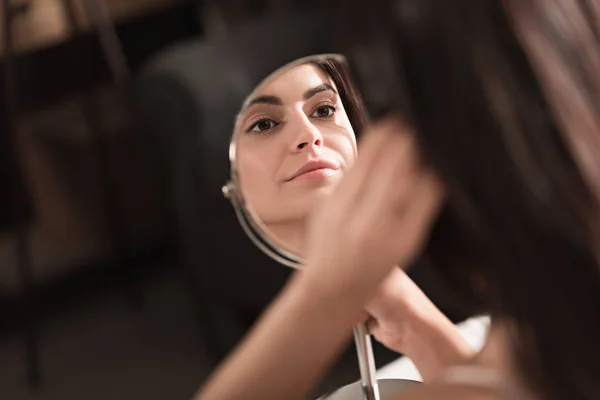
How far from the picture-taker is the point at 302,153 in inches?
22.2

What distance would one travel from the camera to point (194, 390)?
5.25ft

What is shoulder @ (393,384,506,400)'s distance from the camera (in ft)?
1.45

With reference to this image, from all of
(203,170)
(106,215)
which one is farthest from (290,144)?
(106,215)

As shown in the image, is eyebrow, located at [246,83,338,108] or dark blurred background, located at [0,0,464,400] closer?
eyebrow, located at [246,83,338,108]

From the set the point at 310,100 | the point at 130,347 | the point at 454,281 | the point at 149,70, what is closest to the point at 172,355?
the point at 130,347

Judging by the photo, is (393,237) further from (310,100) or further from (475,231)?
(310,100)

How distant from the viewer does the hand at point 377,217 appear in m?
0.39

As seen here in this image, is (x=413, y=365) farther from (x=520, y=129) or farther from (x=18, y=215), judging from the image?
(x=18, y=215)

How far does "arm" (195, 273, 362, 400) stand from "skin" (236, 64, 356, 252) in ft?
0.50

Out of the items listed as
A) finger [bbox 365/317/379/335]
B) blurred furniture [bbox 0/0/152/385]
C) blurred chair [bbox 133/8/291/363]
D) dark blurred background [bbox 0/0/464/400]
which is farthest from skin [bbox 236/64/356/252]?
blurred furniture [bbox 0/0/152/385]

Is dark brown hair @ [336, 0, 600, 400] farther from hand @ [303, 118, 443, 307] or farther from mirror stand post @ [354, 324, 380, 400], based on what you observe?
mirror stand post @ [354, 324, 380, 400]

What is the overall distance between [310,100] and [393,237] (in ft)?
0.69

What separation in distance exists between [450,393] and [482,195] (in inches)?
5.6

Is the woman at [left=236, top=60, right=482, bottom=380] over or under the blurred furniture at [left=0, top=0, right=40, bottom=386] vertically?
under
